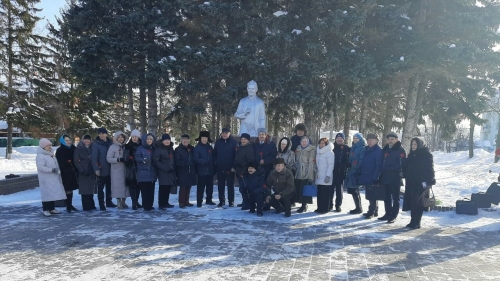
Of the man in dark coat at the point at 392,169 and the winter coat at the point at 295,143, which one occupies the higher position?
the winter coat at the point at 295,143

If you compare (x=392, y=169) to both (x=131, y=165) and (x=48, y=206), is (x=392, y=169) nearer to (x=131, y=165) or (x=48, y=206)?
(x=131, y=165)

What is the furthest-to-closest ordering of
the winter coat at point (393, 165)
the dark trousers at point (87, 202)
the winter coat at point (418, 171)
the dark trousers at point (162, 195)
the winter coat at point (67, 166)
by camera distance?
the dark trousers at point (162, 195) < the dark trousers at point (87, 202) < the winter coat at point (67, 166) < the winter coat at point (393, 165) < the winter coat at point (418, 171)

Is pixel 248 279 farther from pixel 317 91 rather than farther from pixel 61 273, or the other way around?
pixel 317 91

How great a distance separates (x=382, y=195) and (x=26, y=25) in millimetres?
24149

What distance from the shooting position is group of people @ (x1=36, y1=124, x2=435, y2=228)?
7691 millimetres

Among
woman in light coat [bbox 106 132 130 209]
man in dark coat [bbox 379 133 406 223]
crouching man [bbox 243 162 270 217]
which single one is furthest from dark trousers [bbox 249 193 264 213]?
woman in light coat [bbox 106 132 130 209]

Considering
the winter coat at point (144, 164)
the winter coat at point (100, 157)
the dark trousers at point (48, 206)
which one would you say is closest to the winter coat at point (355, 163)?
the winter coat at point (144, 164)

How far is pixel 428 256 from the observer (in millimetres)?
5309

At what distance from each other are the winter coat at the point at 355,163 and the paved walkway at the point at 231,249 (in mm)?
890

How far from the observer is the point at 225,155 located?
8.58m

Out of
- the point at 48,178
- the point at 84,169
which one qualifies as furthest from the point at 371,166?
the point at 48,178

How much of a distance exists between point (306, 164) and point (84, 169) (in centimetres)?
475

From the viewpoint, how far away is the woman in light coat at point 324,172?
25.9ft

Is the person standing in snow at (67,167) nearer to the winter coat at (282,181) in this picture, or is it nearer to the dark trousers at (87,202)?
the dark trousers at (87,202)
